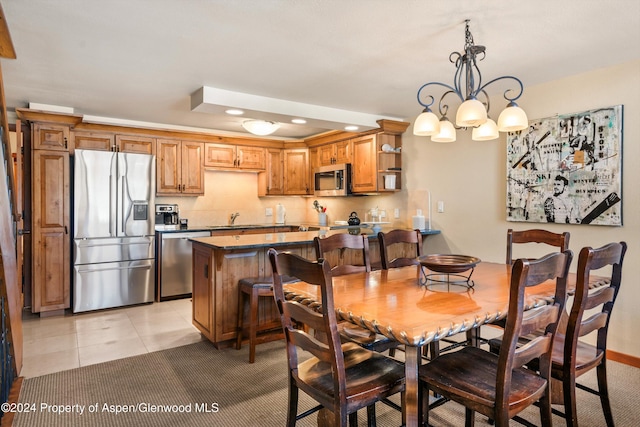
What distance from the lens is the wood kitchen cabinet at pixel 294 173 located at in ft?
19.4

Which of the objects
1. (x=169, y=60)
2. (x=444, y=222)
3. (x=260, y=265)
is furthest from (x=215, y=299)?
(x=444, y=222)

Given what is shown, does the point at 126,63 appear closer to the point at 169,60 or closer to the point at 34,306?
the point at 169,60

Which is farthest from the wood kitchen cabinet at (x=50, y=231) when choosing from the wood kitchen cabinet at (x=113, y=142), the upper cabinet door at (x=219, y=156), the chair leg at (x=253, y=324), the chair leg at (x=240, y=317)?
the chair leg at (x=253, y=324)

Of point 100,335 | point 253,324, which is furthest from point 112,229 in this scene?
point 253,324

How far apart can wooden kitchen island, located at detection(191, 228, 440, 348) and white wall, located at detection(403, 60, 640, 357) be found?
5.65ft

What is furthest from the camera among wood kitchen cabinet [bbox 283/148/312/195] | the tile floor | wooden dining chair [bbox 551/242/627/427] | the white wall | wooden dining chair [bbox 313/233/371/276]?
wood kitchen cabinet [bbox 283/148/312/195]

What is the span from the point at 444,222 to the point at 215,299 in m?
2.54

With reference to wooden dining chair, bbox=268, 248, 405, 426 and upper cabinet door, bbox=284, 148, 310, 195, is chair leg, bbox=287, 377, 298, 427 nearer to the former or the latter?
wooden dining chair, bbox=268, 248, 405, 426

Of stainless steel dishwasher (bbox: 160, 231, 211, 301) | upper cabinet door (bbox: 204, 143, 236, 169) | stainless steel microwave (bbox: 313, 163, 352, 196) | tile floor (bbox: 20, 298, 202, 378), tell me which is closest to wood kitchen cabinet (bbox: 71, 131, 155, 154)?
upper cabinet door (bbox: 204, 143, 236, 169)

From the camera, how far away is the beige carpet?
2119mm

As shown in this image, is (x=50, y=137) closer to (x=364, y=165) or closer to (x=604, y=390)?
(x=364, y=165)

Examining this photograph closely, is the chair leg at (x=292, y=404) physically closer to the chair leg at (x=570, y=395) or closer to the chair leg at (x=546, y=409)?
the chair leg at (x=546, y=409)

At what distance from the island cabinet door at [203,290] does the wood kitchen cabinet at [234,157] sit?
2.20m

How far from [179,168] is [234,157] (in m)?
0.81
